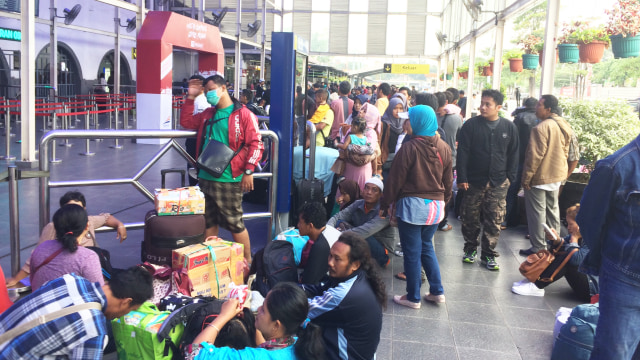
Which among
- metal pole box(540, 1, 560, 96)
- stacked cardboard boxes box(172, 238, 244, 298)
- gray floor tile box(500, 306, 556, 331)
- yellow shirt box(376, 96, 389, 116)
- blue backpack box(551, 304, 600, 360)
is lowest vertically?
gray floor tile box(500, 306, 556, 331)

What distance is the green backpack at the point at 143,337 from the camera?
110 inches

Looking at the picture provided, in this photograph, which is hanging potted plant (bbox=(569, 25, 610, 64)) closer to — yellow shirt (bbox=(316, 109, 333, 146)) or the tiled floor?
the tiled floor

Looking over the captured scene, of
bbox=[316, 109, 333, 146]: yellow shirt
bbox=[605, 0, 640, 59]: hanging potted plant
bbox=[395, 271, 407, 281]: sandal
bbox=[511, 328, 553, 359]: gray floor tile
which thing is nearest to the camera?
bbox=[511, 328, 553, 359]: gray floor tile

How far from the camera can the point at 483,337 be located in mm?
3707

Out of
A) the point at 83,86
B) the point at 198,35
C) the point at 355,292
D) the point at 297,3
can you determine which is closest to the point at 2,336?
the point at 355,292

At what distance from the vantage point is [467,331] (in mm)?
3791

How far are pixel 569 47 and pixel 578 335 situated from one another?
4518 millimetres

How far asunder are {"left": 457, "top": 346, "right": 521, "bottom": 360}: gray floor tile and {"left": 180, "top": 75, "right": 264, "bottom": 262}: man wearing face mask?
1.85 m

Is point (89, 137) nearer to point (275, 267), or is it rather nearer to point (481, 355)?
point (275, 267)

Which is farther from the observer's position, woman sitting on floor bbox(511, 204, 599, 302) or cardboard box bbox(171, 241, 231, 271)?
woman sitting on floor bbox(511, 204, 599, 302)

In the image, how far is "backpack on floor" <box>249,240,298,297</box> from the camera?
11.7 feet

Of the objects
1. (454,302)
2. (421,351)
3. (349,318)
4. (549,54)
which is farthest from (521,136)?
(349,318)

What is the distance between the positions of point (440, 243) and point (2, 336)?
458 centimetres

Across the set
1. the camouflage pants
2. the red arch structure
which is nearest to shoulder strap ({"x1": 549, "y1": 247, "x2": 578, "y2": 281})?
the camouflage pants
